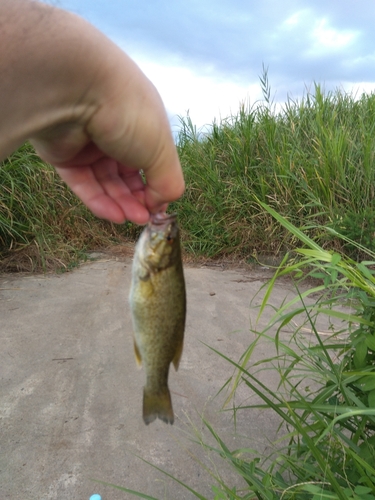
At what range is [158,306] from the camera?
1.25m

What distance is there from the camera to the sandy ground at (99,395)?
2293mm

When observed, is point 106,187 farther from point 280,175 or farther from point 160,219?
point 280,175

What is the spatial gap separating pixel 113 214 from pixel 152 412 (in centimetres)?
62

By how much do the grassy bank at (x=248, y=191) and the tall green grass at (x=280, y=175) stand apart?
0.04ft

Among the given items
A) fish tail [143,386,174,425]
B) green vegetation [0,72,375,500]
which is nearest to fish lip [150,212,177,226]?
fish tail [143,386,174,425]

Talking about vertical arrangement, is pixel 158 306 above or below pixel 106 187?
below

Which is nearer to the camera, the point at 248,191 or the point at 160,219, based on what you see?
the point at 160,219

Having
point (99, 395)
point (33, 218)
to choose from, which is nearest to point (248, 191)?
point (33, 218)

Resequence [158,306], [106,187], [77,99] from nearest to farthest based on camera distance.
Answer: [77,99] < [158,306] < [106,187]

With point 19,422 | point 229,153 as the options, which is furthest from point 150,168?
point 229,153

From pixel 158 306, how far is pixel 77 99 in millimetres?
597

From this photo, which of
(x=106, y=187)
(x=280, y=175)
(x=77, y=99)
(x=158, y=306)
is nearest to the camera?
(x=77, y=99)

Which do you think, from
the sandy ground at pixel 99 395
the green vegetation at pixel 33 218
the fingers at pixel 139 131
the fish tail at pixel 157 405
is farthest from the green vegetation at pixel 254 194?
the fingers at pixel 139 131

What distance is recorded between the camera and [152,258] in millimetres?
1293
